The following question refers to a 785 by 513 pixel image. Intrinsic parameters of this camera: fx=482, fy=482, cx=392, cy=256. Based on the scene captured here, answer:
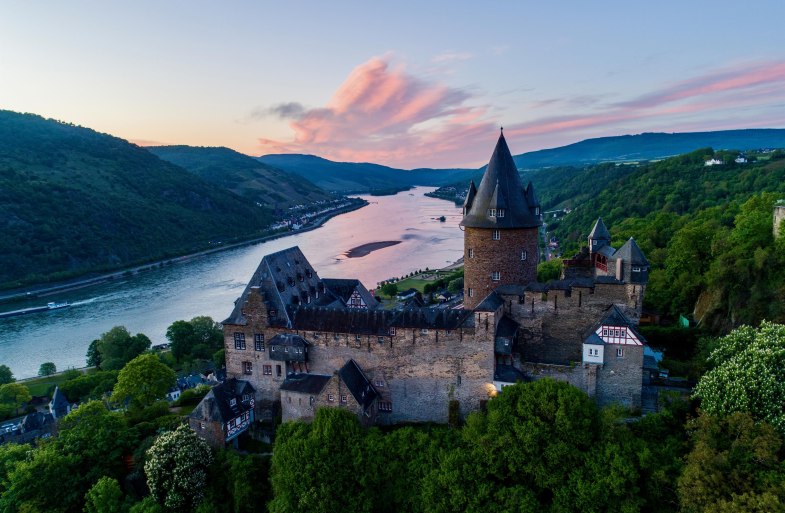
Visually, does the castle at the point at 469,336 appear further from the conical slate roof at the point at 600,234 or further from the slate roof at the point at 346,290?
the slate roof at the point at 346,290

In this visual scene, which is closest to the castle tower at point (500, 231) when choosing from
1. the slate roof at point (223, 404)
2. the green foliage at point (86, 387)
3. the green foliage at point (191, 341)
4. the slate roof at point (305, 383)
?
the slate roof at point (305, 383)

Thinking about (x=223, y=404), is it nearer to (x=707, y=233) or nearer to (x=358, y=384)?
(x=358, y=384)

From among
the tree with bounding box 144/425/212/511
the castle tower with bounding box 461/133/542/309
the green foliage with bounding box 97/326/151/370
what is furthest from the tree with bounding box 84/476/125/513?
the green foliage with bounding box 97/326/151/370

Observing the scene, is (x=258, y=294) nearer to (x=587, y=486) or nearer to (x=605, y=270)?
(x=587, y=486)

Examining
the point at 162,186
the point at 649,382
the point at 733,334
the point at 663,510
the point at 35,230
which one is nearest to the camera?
the point at 663,510

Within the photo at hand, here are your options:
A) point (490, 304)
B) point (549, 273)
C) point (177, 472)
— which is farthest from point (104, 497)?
point (549, 273)

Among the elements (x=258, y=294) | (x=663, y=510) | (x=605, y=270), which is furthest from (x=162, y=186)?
(x=663, y=510)

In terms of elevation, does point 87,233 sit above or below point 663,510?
above

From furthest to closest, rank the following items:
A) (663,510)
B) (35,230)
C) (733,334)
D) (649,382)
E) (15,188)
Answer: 1. (15,188)
2. (35,230)
3. (649,382)
4. (733,334)
5. (663,510)
